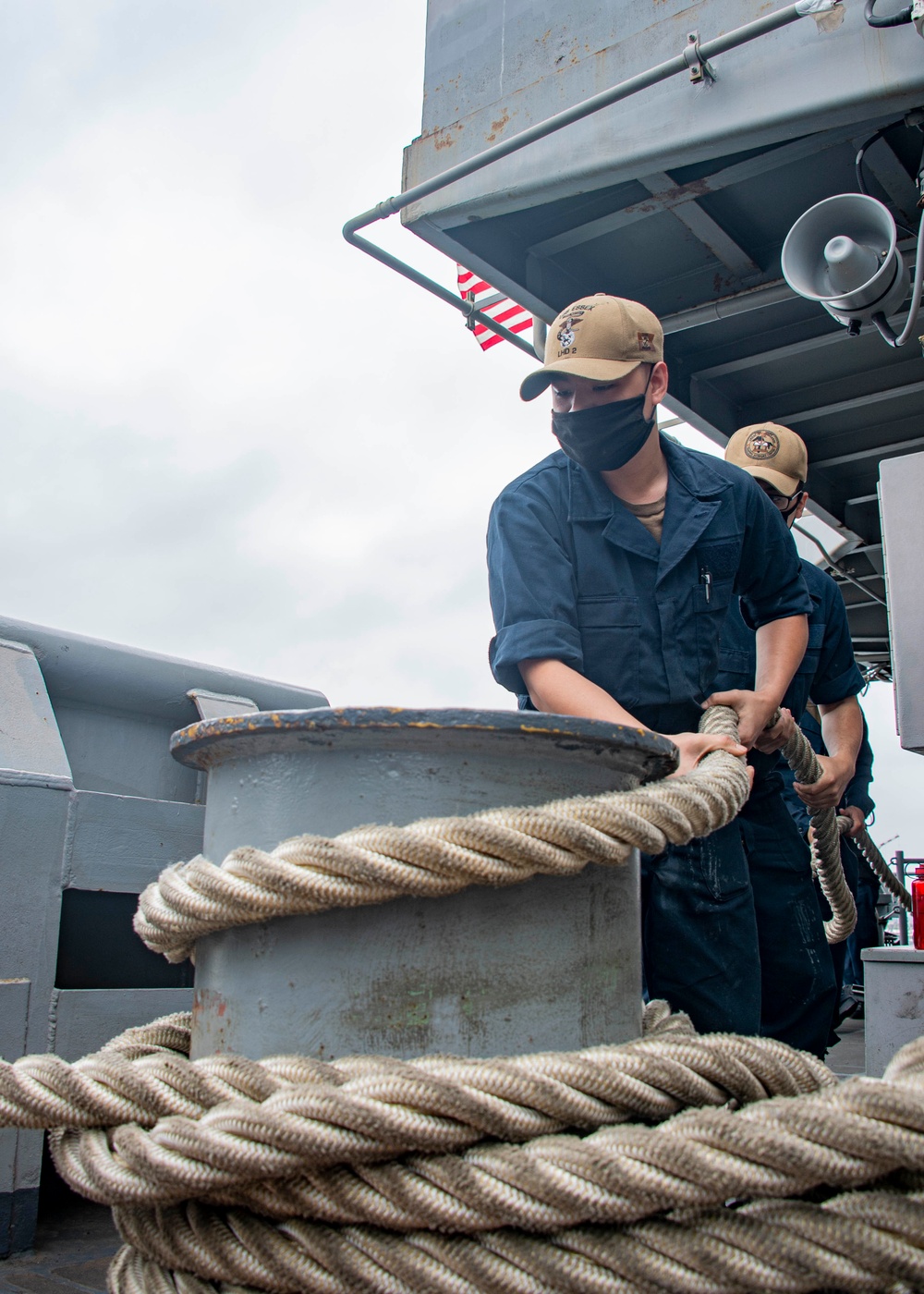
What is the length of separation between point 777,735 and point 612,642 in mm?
360

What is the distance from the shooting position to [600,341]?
70.7 inches

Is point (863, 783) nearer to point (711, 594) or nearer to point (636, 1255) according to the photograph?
point (711, 594)

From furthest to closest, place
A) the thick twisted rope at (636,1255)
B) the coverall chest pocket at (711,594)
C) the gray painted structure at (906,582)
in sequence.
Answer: the gray painted structure at (906,582)
the coverall chest pocket at (711,594)
the thick twisted rope at (636,1255)

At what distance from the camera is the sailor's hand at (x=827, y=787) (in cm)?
242

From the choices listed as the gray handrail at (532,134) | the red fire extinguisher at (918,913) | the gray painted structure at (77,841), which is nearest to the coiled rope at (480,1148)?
the gray painted structure at (77,841)

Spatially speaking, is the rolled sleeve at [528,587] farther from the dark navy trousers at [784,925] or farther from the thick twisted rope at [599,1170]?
the thick twisted rope at [599,1170]

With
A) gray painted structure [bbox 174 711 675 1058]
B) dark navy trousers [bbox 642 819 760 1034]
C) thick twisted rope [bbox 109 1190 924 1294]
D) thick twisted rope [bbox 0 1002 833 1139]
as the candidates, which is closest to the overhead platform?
dark navy trousers [bbox 642 819 760 1034]

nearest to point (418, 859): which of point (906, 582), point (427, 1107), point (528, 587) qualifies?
point (427, 1107)

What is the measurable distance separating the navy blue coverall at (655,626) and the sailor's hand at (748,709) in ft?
0.25

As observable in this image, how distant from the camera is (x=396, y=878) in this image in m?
0.83

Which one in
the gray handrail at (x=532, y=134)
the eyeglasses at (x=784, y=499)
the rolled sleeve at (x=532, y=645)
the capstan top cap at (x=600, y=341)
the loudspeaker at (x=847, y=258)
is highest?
the gray handrail at (x=532, y=134)

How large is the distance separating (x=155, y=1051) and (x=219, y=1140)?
309 mm

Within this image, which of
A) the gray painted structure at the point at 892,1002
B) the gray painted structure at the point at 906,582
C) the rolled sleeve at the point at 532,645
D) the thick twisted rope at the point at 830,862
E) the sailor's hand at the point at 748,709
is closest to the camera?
the rolled sleeve at the point at 532,645

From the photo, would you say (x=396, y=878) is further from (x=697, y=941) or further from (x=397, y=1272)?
(x=697, y=941)
